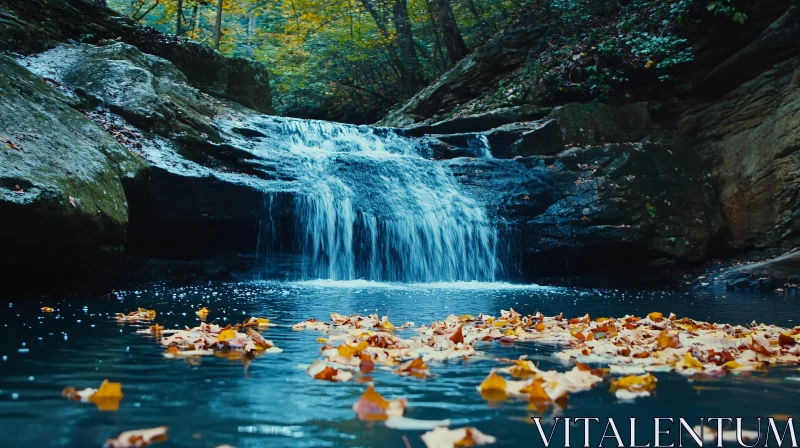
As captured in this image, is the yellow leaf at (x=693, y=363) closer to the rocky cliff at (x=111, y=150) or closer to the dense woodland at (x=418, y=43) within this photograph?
the rocky cliff at (x=111, y=150)

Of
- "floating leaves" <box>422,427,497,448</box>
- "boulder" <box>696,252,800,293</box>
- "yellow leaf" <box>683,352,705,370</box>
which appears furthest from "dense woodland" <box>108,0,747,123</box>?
"floating leaves" <box>422,427,497,448</box>

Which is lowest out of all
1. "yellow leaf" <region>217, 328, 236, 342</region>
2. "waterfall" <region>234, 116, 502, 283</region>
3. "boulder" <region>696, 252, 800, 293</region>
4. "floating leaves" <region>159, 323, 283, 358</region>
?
"floating leaves" <region>159, 323, 283, 358</region>

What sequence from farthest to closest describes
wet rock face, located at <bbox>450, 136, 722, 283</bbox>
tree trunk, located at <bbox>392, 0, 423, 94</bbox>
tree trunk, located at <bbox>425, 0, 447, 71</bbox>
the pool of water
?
1. tree trunk, located at <bbox>425, 0, 447, 71</bbox>
2. tree trunk, located at <bbox>392, 0, 423, 94</bbox>
3. wet rock face, located at <bbox>450, 136, 722, 283</bbox>
4. the pool of water

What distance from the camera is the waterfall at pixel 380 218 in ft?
34.3

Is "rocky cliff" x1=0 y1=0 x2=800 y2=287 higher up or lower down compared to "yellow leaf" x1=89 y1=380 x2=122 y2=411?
higher up

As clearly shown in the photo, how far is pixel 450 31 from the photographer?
17875mm

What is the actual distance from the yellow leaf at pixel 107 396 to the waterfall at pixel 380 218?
8.00m

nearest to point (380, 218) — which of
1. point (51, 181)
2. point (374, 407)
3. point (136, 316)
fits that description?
point (51, 181)

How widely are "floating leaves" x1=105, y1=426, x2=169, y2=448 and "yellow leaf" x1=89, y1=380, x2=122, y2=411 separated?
0.40 m

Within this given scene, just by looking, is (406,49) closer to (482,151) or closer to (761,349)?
(482,151)

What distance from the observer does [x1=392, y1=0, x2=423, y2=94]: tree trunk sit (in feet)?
63.3

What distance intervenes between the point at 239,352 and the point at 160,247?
22.9 ft

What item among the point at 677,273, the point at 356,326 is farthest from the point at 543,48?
the point at 356,326

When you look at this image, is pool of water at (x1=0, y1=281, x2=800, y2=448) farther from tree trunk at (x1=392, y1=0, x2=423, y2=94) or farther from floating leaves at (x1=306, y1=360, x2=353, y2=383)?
tree trunk at (x1=392, y1=0, x2=423, y2=94)
